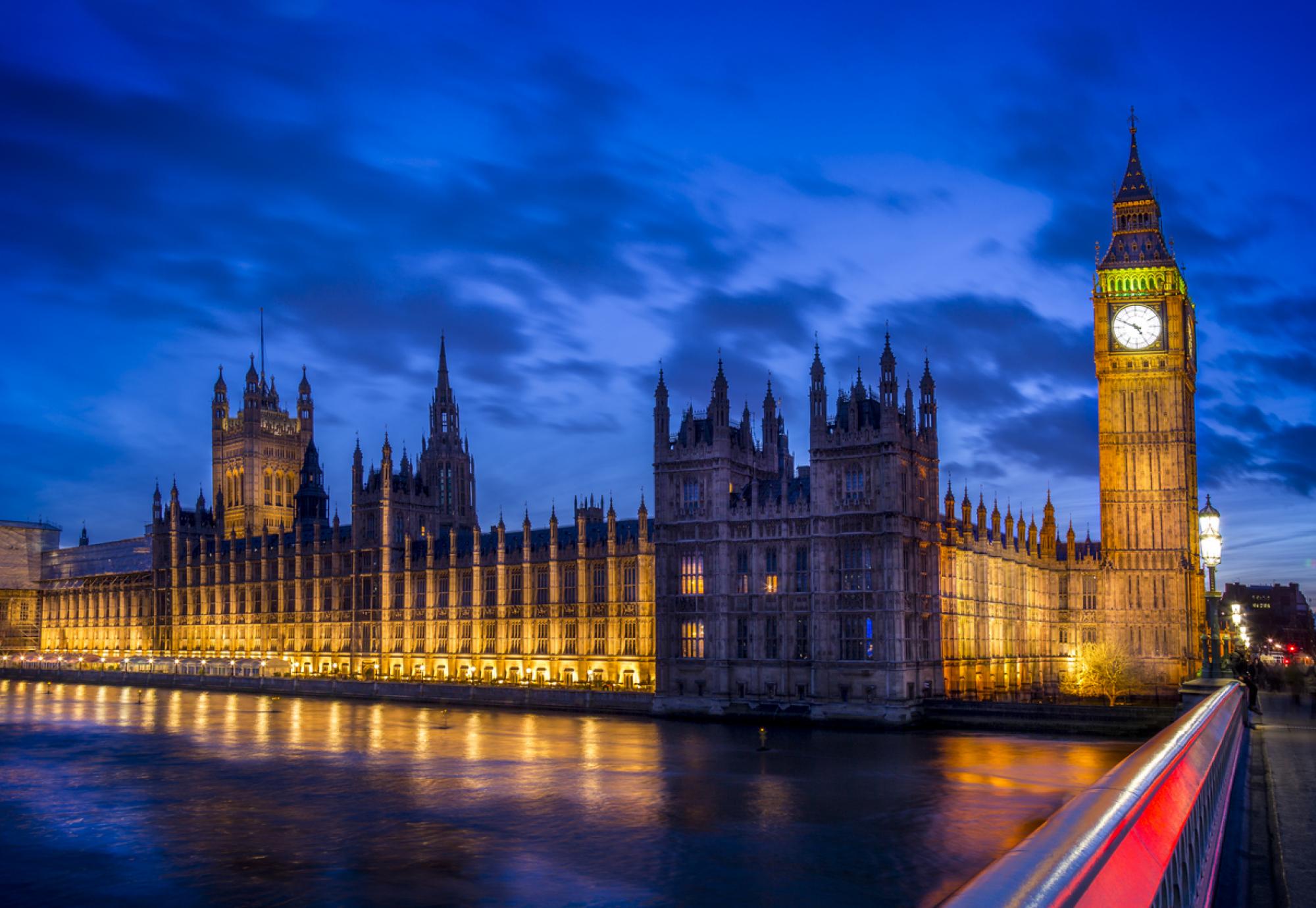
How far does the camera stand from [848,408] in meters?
76.2

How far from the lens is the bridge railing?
14.3 ft

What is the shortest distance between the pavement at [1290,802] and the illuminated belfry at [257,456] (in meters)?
166

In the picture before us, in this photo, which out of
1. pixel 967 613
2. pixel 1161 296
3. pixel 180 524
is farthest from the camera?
pixel 180 524

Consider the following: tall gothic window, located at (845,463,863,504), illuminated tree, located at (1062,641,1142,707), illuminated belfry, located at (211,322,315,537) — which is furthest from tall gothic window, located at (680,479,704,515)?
illuminated belfry, located at (211,322,315,537)

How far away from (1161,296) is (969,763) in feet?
198

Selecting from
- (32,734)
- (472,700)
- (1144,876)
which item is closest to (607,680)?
(472,700)

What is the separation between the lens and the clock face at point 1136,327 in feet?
328

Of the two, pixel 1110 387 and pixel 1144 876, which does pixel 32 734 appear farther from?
pixel 1110 387

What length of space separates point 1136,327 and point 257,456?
440ft

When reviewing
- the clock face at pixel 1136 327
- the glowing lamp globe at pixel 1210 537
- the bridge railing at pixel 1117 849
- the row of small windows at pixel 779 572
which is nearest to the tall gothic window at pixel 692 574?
the row of small windows at pixel 779 572

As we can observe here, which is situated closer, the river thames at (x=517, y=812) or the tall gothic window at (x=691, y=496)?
the river thames at (x=517, y=812)

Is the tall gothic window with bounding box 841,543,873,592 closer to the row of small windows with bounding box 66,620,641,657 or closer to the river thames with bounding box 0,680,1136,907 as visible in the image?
the river thames with bounding box 0,680,1136,907

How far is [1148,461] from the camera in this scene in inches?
3917

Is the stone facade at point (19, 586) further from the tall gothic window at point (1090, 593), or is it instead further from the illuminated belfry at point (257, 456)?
the tall gothic window at point (1090, 593)
